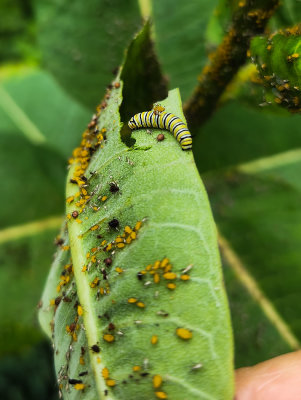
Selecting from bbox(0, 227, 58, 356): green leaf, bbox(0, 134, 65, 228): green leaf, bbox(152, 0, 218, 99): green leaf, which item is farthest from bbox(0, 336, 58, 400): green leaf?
bbox(152, 0, 218, 99): green leaf

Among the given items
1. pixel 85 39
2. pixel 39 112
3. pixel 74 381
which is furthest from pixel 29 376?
pixel 74 381

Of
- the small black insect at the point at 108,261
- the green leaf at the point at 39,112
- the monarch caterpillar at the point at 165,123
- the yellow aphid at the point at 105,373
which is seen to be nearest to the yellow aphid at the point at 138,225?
the small black insect at the point at 108,261

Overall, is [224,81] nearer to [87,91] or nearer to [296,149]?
[87,91]

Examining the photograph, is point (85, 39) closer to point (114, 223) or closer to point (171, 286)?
point (114, 223)

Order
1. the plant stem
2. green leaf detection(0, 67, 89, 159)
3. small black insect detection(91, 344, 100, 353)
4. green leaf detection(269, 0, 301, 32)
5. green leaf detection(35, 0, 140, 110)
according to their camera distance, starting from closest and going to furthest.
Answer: small black insect detection(91, 344, 100, 353) < the plant stem < green leaf detection(269, 0, 301, 32) < green leaf detection(35, 0, 140, 110) < green leaf detection(0, 67, 89, 159)

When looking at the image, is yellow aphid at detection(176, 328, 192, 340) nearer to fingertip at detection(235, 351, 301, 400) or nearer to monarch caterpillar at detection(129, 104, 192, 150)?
fingertip at detection(235, 351, 301, 400)

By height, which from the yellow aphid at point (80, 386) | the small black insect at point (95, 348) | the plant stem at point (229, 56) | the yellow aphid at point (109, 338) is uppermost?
the plant stem at point (229, 56)

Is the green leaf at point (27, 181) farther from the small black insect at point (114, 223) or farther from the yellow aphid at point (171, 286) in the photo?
the yellow aphid at point (171, 286)

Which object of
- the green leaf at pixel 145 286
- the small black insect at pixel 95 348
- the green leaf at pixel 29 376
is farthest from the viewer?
the green leaf at pixel 29 376
